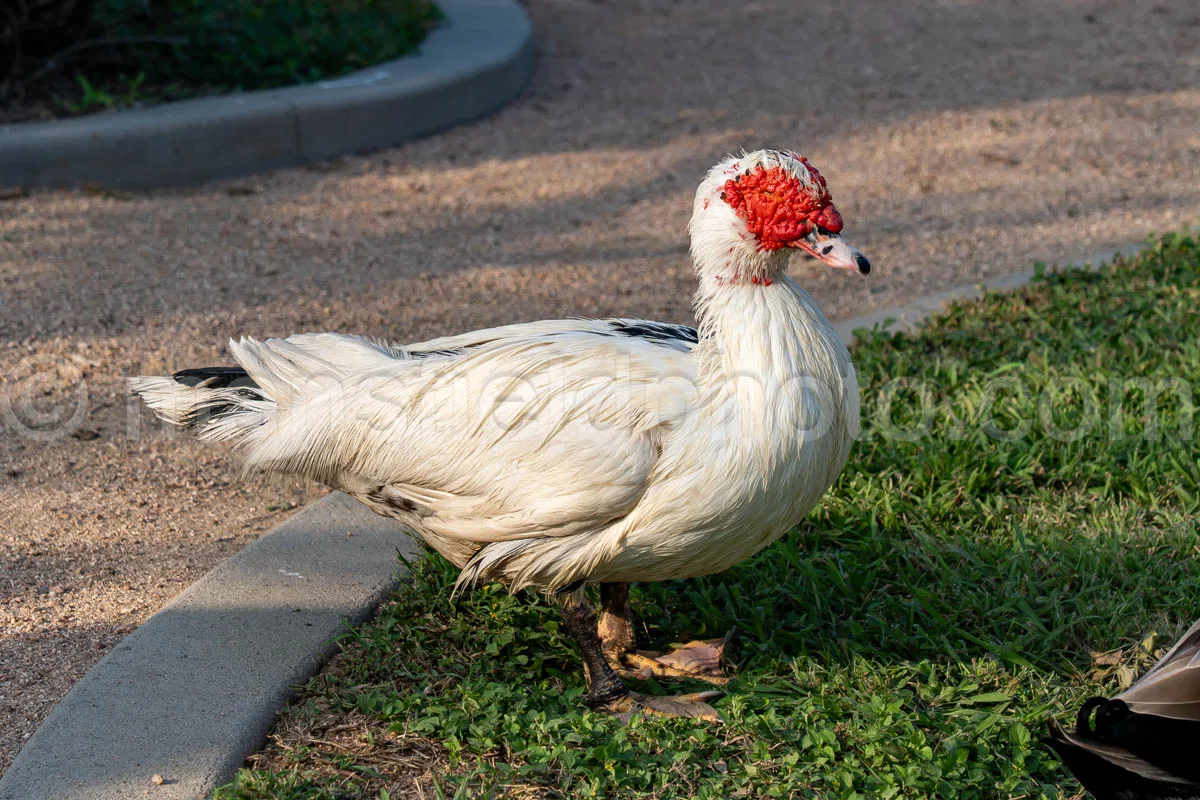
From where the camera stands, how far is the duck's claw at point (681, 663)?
3213 mm

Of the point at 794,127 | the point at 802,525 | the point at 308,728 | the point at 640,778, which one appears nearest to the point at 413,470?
the point at 308,728

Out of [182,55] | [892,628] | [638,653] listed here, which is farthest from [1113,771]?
[182,55]

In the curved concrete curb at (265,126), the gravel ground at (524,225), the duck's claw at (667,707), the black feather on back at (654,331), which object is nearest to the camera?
the duck's claw at (667,707)

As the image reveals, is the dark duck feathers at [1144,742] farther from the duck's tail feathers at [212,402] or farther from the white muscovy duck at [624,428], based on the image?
the duck's tail feathers at [212,402]

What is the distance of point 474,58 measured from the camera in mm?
8164

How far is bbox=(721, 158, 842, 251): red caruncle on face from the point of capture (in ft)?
8.91

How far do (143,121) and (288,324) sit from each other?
6.79 feet

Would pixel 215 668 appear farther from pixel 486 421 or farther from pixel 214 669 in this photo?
pixel 486 421

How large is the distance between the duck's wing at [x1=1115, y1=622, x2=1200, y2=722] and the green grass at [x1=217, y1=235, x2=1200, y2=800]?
0.43 meters

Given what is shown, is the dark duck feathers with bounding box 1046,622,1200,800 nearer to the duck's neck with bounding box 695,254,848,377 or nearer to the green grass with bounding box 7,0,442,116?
the duck's neck with bounding box 695,254,848,377

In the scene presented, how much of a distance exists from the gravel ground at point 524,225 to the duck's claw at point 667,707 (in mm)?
1319

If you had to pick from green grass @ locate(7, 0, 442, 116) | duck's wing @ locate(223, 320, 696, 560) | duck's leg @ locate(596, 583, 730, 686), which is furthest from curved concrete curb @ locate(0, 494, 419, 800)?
green grass @ locate(7, 0, 442, 116)

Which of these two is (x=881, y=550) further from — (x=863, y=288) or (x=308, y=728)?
(x=863, y=288)

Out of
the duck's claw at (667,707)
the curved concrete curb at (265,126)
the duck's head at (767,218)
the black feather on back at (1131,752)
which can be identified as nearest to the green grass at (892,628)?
the duck's claw at (667,707)
